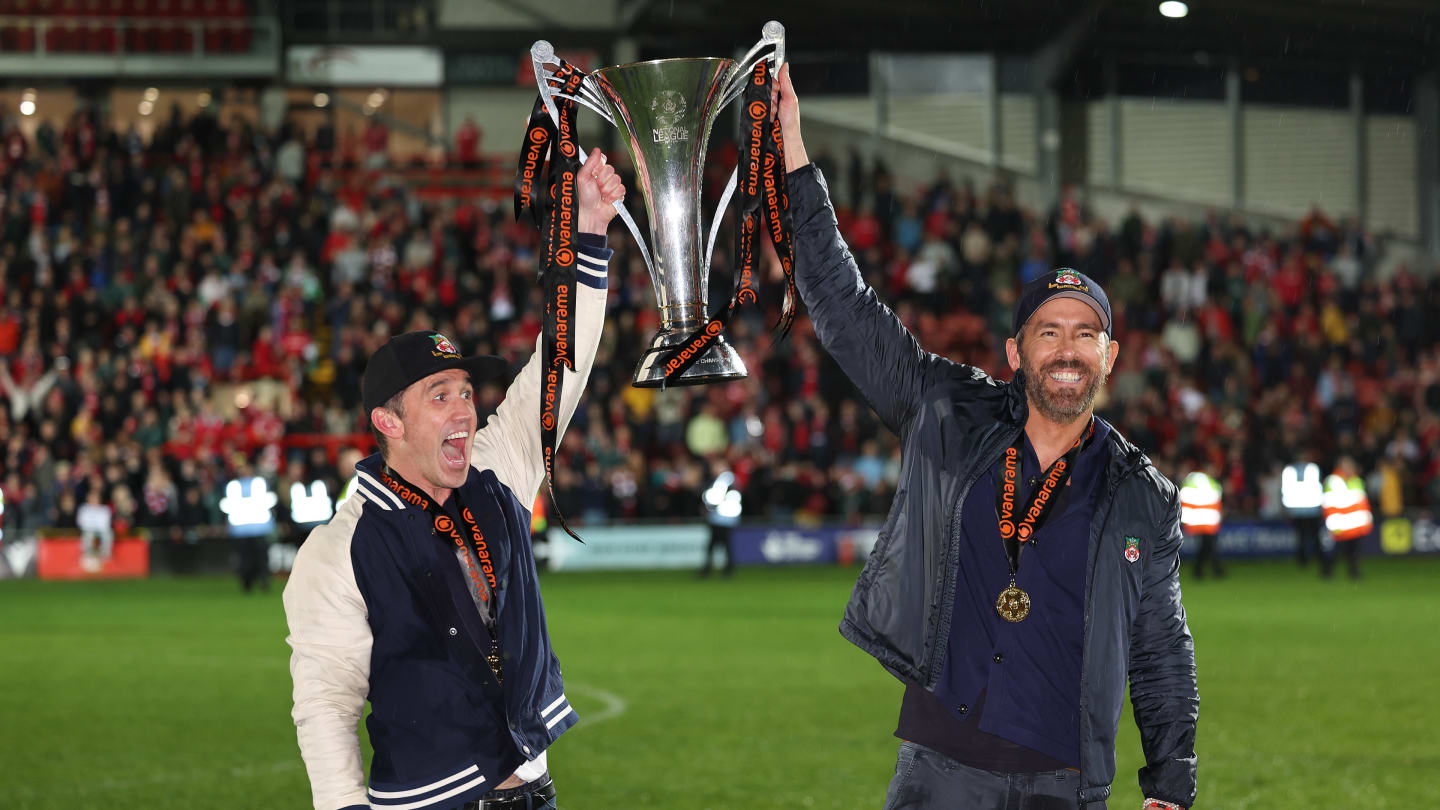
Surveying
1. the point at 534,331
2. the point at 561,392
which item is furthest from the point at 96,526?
the point at 561,392

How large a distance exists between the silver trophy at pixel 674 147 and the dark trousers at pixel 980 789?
113 cm

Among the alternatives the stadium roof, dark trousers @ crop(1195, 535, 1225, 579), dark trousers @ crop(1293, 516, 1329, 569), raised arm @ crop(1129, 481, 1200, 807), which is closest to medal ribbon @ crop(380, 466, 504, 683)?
raised arm @ crop(1129, 481, 1200, 807)

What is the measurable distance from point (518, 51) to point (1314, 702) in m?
28.5

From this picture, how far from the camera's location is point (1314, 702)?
1209 cm

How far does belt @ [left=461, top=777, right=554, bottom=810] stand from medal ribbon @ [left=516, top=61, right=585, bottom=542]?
0.68m

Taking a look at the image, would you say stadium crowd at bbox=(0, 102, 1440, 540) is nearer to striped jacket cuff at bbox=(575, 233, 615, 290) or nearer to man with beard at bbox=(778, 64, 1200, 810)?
striped jacket cuff at bbox=(575, 233, 615, 290)

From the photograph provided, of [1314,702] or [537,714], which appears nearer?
[537,714]

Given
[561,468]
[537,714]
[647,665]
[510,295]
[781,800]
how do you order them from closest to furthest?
[537,714] → [781,800] → [647,665] → [561,468] → [510,295]

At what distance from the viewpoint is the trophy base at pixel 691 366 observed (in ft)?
14.0

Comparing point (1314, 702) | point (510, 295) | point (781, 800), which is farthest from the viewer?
point (510, 295)

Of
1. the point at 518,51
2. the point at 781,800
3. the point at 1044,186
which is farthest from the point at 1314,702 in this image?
the point at 518,51

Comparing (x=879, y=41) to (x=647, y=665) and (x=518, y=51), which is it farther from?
(x=647, y=665)

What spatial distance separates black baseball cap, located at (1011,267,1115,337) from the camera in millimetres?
4488

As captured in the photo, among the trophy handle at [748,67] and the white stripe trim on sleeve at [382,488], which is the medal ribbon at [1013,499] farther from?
the white stripe trim on sleeve at [382,488]
